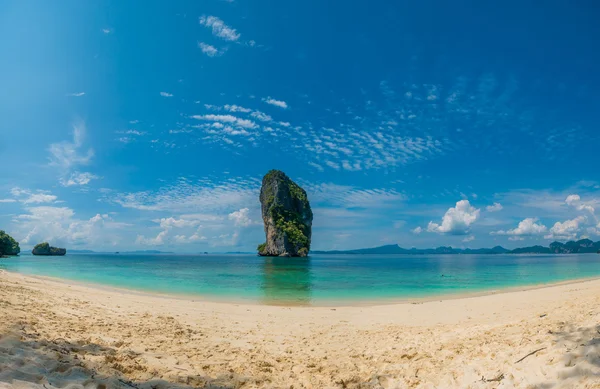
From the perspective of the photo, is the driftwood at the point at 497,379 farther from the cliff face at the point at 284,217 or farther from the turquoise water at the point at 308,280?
the cliff face at the point at 284,217

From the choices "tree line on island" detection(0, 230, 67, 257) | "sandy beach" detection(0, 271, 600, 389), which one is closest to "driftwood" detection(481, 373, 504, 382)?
"sandy beach" detection(0, 271, 600, 389)

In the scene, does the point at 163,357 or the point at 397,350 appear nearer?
the point at 163,357

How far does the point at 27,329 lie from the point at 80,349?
1840 mm

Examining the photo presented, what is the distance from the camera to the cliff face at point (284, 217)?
114500 millimetres

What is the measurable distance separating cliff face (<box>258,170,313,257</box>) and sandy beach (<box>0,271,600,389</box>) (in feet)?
339

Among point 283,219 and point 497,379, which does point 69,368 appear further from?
point 283,219

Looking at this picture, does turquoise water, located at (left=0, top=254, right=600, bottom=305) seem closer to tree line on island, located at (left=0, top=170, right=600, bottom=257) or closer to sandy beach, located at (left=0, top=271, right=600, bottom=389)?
sandy beach, located at (left=0, top=271, right=600, bottom=389)

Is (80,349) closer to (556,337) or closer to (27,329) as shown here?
Answer: (27,329)

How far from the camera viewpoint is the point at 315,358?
7570 mm

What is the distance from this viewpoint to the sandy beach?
5.07 m

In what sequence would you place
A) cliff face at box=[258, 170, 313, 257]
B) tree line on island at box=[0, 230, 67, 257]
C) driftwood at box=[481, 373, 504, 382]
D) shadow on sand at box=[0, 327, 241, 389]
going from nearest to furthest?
shadow on sand at box=[0, 327, 241, 389] → driftwood at box=[481, 373, 504, 382] → tree line on island at box=[0, 230, 67, 257] → cliff face at box=[258, 170, 313, 257]

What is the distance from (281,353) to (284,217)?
362ft

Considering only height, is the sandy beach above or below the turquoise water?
above

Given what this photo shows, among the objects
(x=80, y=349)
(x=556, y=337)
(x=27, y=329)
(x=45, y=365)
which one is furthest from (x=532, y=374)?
(x=27, y=329)
